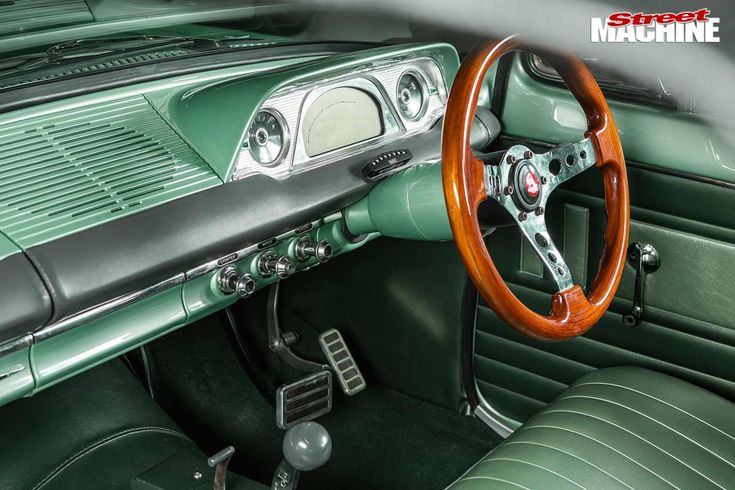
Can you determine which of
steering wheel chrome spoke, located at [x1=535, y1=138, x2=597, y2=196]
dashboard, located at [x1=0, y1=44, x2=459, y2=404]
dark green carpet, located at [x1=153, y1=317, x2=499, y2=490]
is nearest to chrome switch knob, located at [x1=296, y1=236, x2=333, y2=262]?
dashboard, located at [x1=0, y1=44, x2=459, y2=404]

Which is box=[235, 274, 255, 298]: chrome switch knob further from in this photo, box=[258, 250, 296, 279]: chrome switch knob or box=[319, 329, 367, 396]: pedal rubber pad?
box=[319, 329, 367, 396]: pedal rubber pad

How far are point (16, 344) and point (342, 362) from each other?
4.14 ft

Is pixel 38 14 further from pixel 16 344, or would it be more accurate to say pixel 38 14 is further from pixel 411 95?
pixel 411 95

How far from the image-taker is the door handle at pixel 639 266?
1904 mm

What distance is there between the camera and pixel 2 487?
5.95 ft

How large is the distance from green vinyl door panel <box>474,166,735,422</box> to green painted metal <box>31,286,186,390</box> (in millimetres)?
895

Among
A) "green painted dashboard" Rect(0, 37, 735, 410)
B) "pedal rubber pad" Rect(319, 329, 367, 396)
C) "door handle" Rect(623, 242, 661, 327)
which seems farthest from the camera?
"pedal rubber pad" Rect(319, 329, 367, 396)

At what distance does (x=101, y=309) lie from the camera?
1422 mm

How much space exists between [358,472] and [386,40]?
1133 mm

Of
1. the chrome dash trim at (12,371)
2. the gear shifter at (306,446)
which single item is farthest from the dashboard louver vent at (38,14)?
the gear shifter at (306,446)

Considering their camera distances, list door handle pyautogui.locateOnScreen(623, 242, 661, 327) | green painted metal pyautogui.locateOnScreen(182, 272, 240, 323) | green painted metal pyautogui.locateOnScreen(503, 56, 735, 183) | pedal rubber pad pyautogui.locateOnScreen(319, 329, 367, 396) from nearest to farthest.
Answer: green painted metal pyautogui.locateOnScreen(182, 272, 240, 323)
green painted metal pyautogui.locateOnScreen(503, 56, 735, 183)
door handle pyautogui.locateOnScreen(623, 242, 661, 327)
pedal rubber pad pyautogui.locateOnScreen(319, 329, 367, 396)

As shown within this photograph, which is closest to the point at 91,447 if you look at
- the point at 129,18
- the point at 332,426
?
the point at 332,426

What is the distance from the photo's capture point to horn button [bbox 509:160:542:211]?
4.93 feet

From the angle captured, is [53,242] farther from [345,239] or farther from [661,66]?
[661,66]
